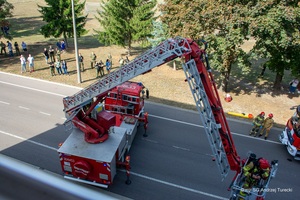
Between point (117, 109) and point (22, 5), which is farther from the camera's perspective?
point (22, 5)

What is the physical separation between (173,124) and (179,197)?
216 inches

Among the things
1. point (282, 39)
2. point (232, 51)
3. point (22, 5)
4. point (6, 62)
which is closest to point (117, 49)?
point (6, 62)

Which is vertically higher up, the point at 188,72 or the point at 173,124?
the point at 188,72

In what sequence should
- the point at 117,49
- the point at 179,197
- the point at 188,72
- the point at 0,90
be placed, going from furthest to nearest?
the point at 117,49
the point at 0,90
the point at 179,197
the point at 188,72

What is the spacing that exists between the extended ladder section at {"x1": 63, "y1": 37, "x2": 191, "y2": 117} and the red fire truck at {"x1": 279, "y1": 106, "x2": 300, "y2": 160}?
719 cm

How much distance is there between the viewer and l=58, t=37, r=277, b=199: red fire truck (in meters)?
9.52

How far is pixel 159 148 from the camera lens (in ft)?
44.1

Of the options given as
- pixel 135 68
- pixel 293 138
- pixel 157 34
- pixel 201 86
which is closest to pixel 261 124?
pixel 293 138

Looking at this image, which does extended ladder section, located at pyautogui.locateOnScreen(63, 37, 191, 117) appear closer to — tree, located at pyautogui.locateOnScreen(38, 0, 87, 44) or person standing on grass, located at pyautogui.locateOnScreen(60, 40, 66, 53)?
person standing on grass, located at pyautogui.locateOnScreen(60, 40, 66, 53)

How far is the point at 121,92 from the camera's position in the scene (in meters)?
13.5

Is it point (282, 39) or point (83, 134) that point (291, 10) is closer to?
point (282, 39)

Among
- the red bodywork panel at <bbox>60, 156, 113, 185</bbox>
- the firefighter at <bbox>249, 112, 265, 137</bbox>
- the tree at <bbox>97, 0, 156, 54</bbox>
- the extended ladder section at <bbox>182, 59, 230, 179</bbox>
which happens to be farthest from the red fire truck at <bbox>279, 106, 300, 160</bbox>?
the tree at <bbox>97, 0, 156, 54</bbox>

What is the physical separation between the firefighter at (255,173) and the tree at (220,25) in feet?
26.7

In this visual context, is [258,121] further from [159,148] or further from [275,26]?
[159,148]
